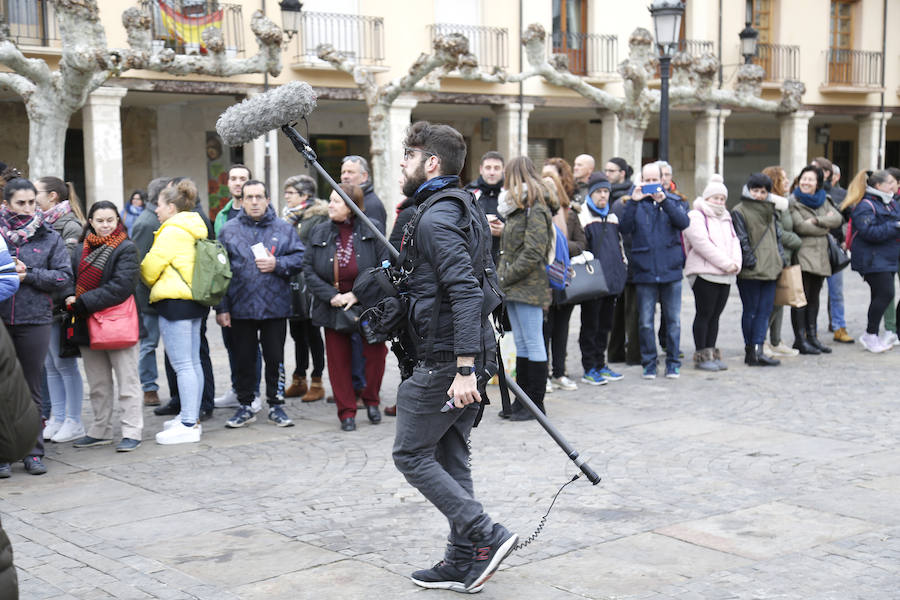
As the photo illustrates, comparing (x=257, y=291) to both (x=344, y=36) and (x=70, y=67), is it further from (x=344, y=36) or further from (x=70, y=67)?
(x=344, y=36)

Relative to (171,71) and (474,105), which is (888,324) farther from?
(474,105)

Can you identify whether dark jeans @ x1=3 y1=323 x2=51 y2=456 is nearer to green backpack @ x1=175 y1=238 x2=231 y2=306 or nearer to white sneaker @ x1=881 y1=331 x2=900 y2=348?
green backpack @ x1=175 y1=238 x2=231 y2=306

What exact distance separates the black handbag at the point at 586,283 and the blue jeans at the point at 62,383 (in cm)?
379

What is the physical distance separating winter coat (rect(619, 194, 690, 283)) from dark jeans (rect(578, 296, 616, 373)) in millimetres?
377

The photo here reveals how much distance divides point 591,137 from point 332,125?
9115 mm

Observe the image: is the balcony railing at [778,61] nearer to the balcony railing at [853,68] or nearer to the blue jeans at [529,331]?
the balcony railing at [853,68]

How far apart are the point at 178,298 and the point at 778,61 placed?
2797 cm

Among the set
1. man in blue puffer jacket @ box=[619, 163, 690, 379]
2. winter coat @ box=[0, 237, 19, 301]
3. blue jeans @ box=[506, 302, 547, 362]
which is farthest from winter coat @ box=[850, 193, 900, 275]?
winter coat @ box=[0, 237, 19, 301]

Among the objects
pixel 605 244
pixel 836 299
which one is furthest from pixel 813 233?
pixel 605 244

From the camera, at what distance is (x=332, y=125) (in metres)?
29.2

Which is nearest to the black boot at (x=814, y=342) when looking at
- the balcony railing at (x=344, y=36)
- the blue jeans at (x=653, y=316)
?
the blue jeans at (x=653, y=316)

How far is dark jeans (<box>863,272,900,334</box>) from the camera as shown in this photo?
11281mm

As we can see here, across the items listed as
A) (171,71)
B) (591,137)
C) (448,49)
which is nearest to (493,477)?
(171,71)

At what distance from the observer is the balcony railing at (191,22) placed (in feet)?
77.7
